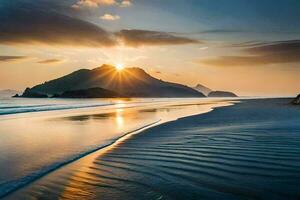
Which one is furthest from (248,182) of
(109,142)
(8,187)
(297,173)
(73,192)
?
(109,142)

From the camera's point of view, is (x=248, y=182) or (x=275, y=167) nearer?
(x=248, y=182)

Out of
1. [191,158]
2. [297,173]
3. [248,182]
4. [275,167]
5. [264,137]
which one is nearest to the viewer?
[248,182]

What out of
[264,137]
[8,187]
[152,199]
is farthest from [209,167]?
[264,137]

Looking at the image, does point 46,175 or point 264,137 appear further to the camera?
point 264,137

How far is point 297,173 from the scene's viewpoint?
7898mm

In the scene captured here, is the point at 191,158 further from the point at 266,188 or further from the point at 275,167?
the point at 266,188

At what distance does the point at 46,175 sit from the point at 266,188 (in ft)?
18.2

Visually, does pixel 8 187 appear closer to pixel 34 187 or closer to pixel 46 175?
pixel 34 187

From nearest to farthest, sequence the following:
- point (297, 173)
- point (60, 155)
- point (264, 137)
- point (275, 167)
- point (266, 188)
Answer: point (266, 188) < point (297, 173) < point (275, 167) < point (60, 155) < point (264, 137)

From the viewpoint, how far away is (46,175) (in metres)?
8.66

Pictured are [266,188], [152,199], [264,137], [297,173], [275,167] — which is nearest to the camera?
[152,199]

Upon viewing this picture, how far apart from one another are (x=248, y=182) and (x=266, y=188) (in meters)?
0.56

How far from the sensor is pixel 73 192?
22.9 ft

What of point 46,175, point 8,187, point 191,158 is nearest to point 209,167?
point 191,158
